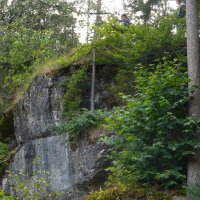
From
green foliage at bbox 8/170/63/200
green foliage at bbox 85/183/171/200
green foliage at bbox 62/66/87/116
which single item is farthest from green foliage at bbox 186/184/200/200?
green foliage at bbox 62/66/87/116

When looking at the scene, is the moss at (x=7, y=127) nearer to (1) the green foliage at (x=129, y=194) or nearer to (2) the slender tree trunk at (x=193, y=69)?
(1) the green foliage at (x=129, y=194)

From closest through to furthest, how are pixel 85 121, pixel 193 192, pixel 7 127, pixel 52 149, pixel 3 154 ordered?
pixel 193 192
pixel 85 121
pixel 52 149
pixel 3 154
pixel 7 127

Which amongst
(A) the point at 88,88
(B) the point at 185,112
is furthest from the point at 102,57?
(B) the point at 185,112

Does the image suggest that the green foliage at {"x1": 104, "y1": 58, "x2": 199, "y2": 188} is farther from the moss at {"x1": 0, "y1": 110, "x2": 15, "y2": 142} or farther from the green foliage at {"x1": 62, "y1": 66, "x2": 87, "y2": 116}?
the moss at {"x1": 0, "y1": 110, "x2": 15, "y2": 142}

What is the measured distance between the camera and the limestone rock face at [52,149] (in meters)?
11.7

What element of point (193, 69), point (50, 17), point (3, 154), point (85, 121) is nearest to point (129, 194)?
point (193, 69)

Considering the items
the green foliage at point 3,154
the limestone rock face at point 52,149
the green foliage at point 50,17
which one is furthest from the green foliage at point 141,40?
the green foliage at point 3,154

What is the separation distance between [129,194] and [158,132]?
148cm

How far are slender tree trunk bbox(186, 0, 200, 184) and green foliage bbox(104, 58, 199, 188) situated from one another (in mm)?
198

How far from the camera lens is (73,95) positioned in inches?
528

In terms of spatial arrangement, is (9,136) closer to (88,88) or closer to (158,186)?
(88,88)

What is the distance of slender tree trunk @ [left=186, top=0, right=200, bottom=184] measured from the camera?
8930 millimetres

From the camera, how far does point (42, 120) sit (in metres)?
14.6

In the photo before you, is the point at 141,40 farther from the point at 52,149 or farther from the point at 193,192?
the point at 193,192
